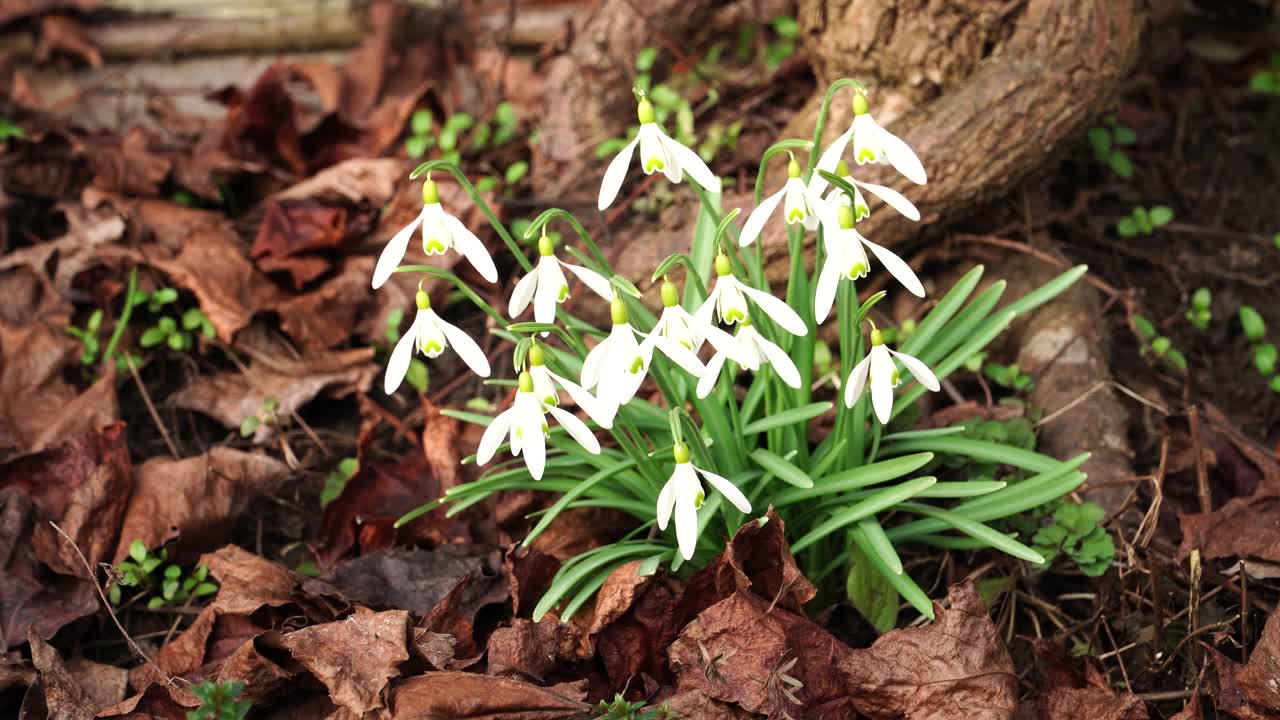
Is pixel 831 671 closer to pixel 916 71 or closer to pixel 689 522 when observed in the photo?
pixel 689 522

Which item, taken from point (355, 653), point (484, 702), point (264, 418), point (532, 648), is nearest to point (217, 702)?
point (355, 653)

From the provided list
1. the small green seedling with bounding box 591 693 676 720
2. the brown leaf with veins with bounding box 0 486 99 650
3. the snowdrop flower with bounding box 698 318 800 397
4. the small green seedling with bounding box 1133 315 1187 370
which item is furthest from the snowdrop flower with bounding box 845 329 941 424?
the brown leaf with veins with bounding box 0 486 99 650

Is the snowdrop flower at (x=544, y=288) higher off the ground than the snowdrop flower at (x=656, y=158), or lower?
lower

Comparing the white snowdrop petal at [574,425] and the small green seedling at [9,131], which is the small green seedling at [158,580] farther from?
the small green seedling at [9,131]

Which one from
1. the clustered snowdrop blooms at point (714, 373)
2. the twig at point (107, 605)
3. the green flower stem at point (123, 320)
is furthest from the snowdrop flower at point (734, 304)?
the green flower stem at point (123, 320)

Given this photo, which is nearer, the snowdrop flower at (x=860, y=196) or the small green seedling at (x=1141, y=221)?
the snowdrop flower at (x=860, y=196)

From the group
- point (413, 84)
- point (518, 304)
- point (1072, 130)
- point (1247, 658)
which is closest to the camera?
point (518, 304)

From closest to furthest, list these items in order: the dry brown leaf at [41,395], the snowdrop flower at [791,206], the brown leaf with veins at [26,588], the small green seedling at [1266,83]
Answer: the snowdrop flower at [791,206] → the brown leaf with veins at [26,588] → the dry brown leaf at [41,395] → the small green seedling at [1266,83]

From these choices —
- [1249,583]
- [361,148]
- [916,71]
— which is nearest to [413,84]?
[361,148]
